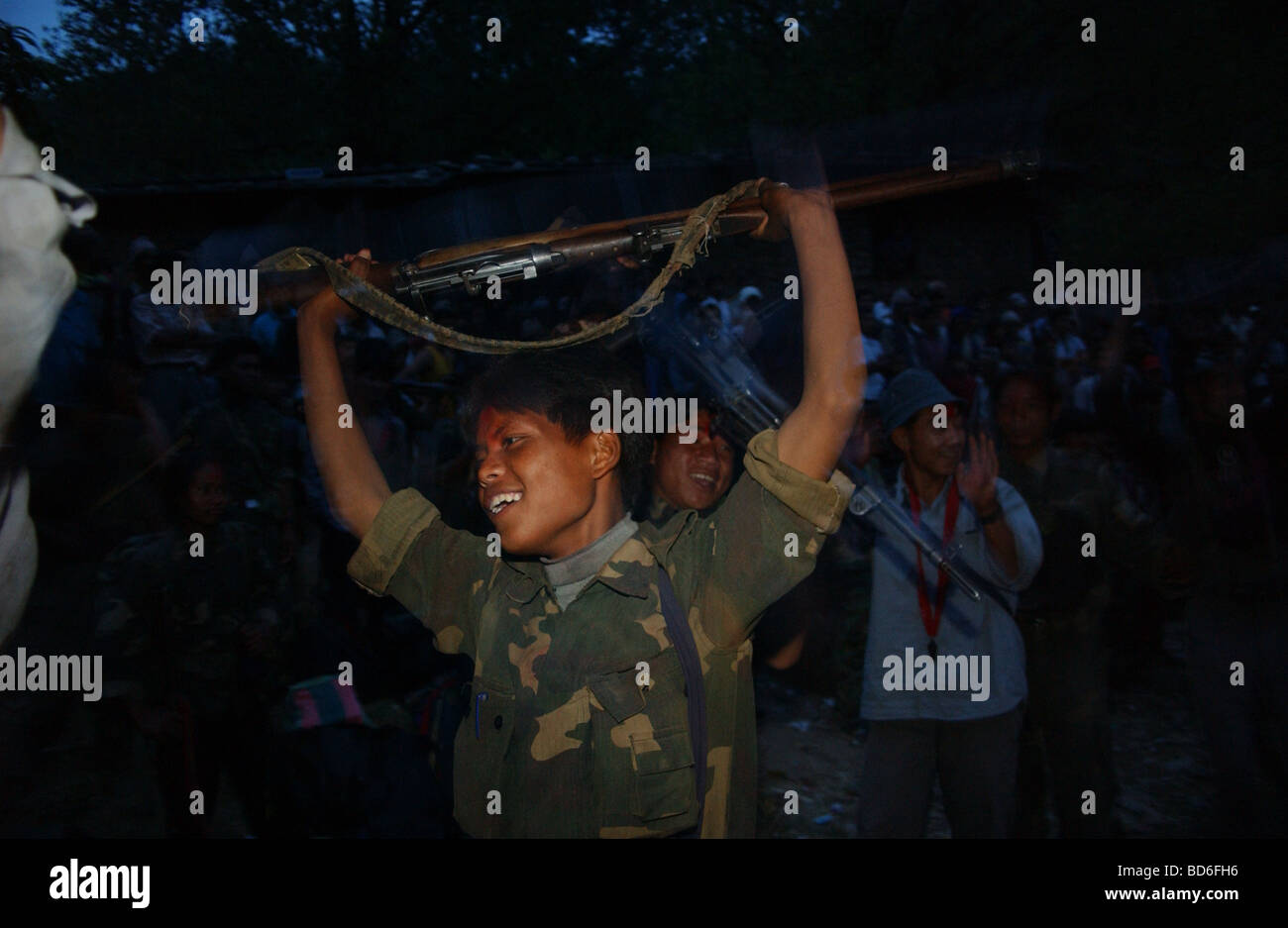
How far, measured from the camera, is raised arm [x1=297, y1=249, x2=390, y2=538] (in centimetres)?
227

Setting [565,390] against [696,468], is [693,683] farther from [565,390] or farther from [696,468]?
[696,468]

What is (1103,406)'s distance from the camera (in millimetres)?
3963

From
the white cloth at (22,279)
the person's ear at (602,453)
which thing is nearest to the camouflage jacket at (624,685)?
the person's ear at (602,453)

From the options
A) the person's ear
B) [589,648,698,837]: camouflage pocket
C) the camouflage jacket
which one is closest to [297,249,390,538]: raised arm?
the camouflage jacket

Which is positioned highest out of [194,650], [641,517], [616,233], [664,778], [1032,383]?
[616,233]

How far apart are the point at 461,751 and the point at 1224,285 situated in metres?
2.96

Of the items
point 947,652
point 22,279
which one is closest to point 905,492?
point 947,652

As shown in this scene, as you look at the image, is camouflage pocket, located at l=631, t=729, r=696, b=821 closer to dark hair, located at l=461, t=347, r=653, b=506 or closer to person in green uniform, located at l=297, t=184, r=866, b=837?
person in green uniform, located at l=297, t=184, r=866, b=837

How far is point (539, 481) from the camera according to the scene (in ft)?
7.01

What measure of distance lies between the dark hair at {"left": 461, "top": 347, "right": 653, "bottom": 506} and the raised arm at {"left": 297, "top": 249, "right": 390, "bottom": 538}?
24cm

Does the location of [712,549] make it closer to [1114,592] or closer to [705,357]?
[705,357]

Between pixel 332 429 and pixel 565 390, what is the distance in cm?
51

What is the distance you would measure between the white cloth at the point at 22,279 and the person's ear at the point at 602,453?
1.57 m

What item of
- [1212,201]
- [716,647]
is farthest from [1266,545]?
[716,647]
